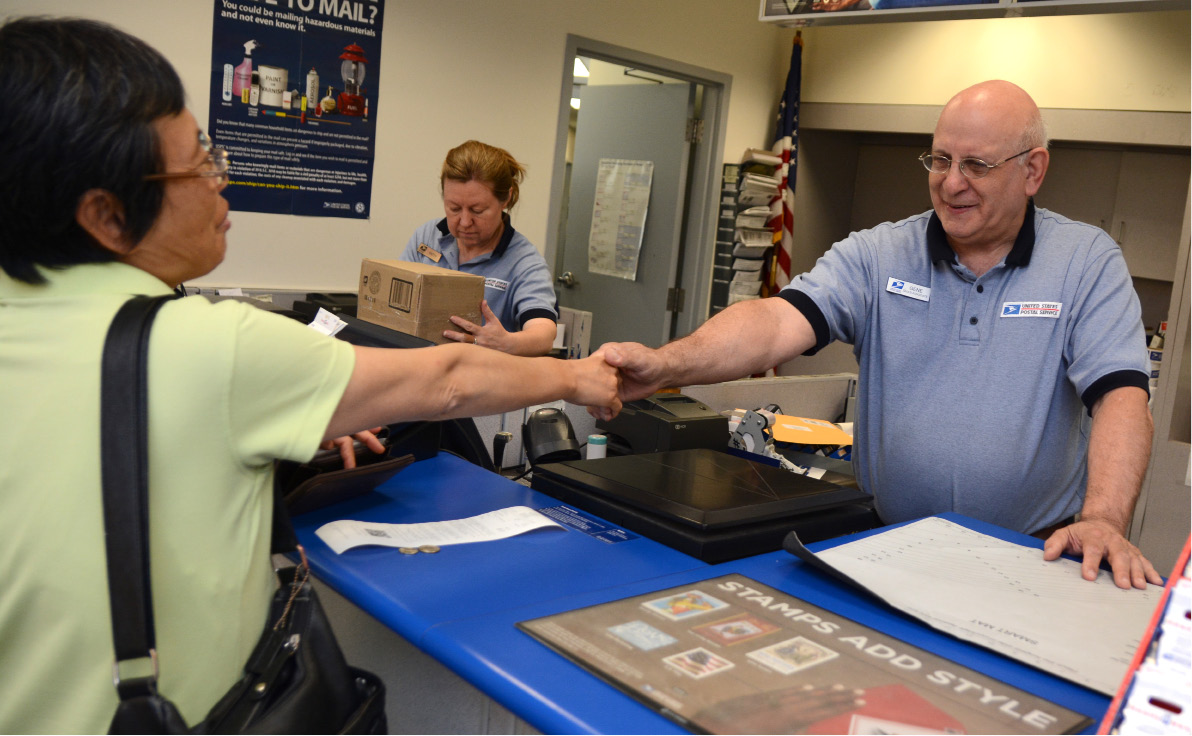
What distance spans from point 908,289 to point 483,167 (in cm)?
162

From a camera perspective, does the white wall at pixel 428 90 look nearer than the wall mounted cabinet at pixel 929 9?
No

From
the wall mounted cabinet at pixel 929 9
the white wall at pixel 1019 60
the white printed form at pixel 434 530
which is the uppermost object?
the white wall at pixel 1019 60

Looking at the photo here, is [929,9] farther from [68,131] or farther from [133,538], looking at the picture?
[133,538]

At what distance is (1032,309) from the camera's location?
1900 millimetres

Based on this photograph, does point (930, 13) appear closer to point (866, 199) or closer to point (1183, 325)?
point (1183, 325)

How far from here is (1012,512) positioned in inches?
76.2

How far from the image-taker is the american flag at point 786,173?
5.71 m

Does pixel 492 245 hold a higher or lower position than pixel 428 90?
lower

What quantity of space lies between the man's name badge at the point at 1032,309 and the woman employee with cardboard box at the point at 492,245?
58.4 inches

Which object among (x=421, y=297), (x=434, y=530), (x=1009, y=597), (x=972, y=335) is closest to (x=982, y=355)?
(x=972, y=335)

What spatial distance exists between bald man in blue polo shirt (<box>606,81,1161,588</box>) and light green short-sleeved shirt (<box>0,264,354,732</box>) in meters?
0.97

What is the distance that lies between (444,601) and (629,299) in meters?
4.87

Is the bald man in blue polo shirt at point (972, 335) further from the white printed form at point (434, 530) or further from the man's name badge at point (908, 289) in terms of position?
the white printed form at point (434, 530)

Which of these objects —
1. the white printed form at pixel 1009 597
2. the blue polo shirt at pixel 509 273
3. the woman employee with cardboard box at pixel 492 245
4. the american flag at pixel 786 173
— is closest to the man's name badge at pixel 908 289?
the white printed form at pixel 1009 597
